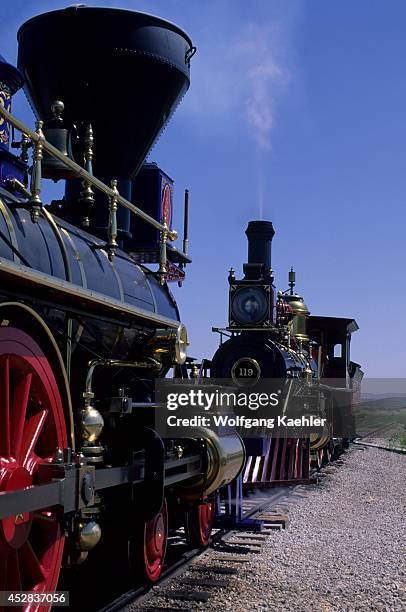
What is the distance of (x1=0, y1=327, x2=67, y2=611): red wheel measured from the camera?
154 inches

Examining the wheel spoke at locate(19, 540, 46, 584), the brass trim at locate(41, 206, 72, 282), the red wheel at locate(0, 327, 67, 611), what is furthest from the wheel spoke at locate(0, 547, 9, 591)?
the brass trim at locate(41, 206, 72, 282)

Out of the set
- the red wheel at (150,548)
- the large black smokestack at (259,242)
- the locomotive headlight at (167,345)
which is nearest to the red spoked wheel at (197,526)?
the red wheel at (150,548)

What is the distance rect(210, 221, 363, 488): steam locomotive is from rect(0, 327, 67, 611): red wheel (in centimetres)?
675

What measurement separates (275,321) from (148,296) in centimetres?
840

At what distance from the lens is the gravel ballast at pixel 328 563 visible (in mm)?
6043

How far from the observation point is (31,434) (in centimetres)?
421

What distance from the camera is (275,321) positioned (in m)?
14.5

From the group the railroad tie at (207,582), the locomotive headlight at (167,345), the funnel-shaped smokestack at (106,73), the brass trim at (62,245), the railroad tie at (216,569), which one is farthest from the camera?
the railroad tie at (216,569)

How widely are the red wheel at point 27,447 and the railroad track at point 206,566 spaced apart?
1.46 metres

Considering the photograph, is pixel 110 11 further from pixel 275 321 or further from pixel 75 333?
pixel 275 321

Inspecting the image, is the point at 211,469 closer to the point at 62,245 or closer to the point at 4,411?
the point at 62,245

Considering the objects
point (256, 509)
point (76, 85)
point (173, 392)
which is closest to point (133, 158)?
point (76, 85)

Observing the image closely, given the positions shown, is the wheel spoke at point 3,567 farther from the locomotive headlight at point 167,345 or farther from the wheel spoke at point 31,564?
the locomotive headlight at point 167,345

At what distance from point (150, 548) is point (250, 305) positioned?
811 centimetres
